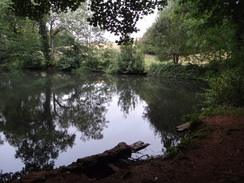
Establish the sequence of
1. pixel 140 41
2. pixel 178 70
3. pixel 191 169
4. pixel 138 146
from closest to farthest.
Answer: pixel 191 169, pixel 138 146, pixel 178 70, pixel 140 41

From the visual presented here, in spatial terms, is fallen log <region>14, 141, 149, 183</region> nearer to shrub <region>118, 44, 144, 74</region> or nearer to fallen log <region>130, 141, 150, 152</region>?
fallen log <region>130, 141, 150, 152</region>

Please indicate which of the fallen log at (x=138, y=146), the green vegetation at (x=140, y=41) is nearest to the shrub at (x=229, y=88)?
the green vegetation at (x=140, y=41)

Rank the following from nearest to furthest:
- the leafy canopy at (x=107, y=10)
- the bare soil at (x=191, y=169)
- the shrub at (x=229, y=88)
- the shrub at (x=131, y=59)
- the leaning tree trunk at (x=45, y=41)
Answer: the bare soil at (x=191, y=169), the leafy canopy at (x=107, y=10), the shrub at (x=229, y=88), the shrub at (x=131, y=59), the leaning tree trunk at (x=45, y=41)

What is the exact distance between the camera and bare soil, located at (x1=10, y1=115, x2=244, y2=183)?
107 inches

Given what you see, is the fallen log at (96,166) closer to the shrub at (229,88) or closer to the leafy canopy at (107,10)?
the leafy canopy at (107,10)

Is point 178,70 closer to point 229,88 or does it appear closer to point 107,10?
point 229,88

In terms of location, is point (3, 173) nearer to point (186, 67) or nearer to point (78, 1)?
point (78, 1)

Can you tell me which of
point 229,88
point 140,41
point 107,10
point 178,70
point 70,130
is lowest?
point 70,130

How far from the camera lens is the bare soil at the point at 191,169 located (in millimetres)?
2713

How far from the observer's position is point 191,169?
9.93 ft

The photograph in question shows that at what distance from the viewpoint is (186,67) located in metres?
22.3

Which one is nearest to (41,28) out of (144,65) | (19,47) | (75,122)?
(19,47)

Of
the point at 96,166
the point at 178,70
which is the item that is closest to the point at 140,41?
the point at 178,70

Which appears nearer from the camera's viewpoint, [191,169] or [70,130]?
[191,169]
